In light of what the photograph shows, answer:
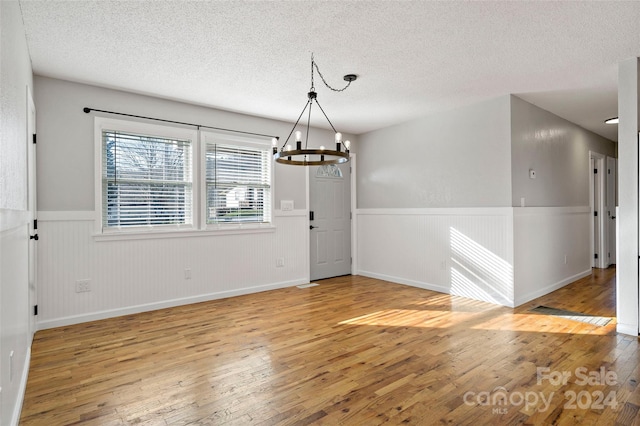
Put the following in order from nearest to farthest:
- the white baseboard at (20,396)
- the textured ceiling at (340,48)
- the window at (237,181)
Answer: the white baseboard at (20,396) → the textured ceiling at (340,48) → the window at (237,181)

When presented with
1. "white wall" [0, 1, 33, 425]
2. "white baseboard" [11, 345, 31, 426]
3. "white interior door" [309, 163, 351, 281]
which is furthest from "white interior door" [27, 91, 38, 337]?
"white interior door" [309, 163, 351, 281]

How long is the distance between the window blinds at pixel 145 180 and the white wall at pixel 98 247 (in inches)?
7.6

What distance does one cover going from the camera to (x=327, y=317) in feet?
12.4

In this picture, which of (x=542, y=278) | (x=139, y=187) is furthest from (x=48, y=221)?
(x=542, y=278)

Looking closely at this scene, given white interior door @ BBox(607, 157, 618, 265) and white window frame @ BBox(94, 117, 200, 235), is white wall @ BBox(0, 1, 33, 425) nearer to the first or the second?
white window frame @ BBox(94, 117, 200, 235)

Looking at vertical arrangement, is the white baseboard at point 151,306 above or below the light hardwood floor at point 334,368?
above

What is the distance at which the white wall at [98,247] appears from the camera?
11.6 feet

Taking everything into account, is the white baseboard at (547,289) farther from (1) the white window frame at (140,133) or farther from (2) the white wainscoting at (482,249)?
(1) the white window frame at (140,133)

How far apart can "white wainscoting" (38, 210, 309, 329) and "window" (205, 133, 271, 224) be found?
0.93 ft

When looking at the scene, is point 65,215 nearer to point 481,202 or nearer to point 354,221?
point 354,221

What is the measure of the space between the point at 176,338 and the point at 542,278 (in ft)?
15.1

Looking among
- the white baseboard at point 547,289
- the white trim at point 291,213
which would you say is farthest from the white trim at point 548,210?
the white trim at point 291,213

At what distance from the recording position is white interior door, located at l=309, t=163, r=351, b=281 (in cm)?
583

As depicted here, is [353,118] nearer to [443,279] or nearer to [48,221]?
[443,279]
